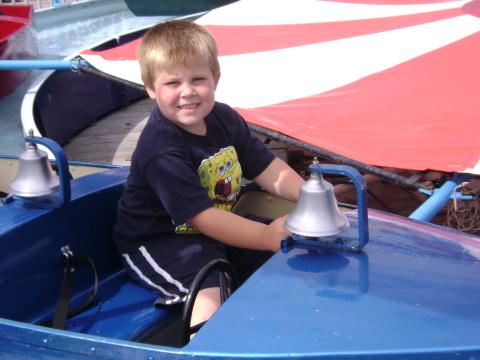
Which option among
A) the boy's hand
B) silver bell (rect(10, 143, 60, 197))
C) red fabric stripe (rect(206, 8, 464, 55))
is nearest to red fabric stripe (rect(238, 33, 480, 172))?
red fabric stripe (rect(206, 8, 464, 55))

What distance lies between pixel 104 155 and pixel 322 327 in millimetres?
3479

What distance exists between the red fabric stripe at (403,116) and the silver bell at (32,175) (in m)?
0.80

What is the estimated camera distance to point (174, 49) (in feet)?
5.02

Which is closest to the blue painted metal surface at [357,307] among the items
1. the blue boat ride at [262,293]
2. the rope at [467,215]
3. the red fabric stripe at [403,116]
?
the blue boat ride at [262,293]

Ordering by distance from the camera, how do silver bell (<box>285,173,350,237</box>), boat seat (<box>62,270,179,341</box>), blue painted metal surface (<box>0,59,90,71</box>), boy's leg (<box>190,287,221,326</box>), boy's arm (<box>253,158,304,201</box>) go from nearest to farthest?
silver bell (<box>285,173,350,237</box>)
boy's leg (<box>190,287,221,326</box>)
boat seat (<box>62,270,179,341</box>)
boy's arm (<box>253,158,304,201</box>)
blue painted metal surface (<box>0,59,90,71</box>)

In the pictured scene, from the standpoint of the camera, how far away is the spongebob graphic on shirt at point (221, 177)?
1.64 meters

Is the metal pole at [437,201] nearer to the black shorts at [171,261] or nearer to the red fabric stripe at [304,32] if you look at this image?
the black shorts at [171,261]

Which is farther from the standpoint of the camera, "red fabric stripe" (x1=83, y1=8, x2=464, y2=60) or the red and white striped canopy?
"red fabric stripe" (x1=83, y1=8, x2=464, y2=60)

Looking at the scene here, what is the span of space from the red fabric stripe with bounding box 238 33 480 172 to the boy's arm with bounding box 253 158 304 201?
231mm

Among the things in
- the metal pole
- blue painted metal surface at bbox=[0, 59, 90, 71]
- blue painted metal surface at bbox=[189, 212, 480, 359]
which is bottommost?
the metal pole

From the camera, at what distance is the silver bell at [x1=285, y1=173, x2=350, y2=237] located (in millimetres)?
1244

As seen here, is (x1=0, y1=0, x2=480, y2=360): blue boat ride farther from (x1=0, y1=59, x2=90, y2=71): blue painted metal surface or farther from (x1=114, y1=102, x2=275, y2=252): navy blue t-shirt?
(x1=114, y1=102, x2=275, y2=252): navy blue t-shirt

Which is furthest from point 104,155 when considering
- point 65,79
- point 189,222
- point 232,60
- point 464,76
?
point 189,222

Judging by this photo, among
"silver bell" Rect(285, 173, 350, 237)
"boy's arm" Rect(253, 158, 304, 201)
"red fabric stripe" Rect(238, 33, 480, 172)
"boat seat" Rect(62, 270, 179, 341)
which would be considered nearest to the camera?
"silver bell" Rect(285, 173, 350, 237)
